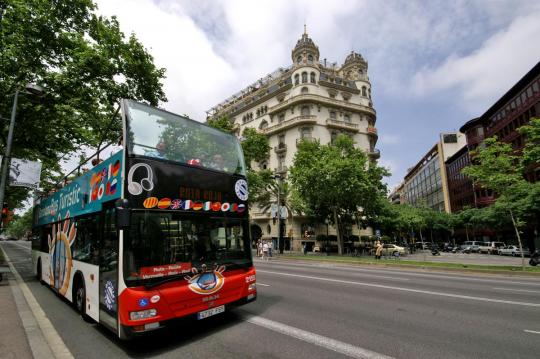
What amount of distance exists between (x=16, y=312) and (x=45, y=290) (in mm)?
4299

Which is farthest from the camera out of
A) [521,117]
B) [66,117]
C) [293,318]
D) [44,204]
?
[521,117]

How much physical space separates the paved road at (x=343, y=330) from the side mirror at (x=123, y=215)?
2.11m

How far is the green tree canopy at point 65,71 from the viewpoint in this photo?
11.6 meters

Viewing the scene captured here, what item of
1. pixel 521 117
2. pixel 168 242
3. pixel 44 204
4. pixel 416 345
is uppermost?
pixel 521 117

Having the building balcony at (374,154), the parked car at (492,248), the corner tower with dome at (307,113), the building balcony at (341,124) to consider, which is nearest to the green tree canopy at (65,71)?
the corner tower with dome at (307,113)

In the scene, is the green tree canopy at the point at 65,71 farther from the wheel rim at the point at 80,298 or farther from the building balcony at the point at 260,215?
the building balcony at the point at 260,215

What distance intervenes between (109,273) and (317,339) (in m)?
3.82

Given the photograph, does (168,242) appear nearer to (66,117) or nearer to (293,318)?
(293,318)

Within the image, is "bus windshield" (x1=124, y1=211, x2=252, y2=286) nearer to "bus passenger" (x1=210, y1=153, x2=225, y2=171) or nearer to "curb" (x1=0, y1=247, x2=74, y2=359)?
"bus passenger" (x1=210, y1=153, x2=225, y2=171)

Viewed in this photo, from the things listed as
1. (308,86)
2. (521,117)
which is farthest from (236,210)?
(521,117)

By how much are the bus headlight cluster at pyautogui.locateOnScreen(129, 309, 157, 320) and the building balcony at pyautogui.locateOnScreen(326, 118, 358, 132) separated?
148ft

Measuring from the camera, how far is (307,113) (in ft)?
156

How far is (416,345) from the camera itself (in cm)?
494

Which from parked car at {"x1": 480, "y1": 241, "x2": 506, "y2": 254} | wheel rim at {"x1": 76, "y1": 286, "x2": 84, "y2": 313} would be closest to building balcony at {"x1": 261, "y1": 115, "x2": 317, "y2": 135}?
parked car at {"x1": 480, "y1": 241, "x2": 506, "y2": 254}
